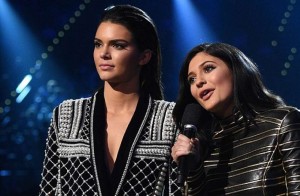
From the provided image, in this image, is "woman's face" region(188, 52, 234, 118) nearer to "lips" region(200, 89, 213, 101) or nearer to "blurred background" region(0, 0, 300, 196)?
"lips" region(200, 89, 213, 101)

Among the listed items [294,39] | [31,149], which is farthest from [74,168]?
A: [294,39]

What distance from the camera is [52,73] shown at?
604 centimetres

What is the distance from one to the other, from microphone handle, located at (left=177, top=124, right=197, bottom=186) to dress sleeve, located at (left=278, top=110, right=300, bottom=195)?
0.96ft

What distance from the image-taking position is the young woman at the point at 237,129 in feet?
6.32

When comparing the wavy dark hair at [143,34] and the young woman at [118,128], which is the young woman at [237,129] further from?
the wavy dark hair at [143,34]

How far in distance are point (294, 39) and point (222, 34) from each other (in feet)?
2.26

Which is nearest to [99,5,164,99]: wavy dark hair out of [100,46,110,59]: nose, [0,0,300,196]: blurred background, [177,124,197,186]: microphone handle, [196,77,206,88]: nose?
[100,46,110,59]: nose

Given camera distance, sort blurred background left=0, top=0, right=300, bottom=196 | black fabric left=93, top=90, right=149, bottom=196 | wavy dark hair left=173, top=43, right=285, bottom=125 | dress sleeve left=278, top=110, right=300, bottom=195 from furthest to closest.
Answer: blurred background left=0, top=0, right=300, bottom=196 < black fabric left=93, top=90, right=149, bottom=196 < wavy dark hair left=173, top=43, right=285, bottom=125 < dress sleeve left=278, top=110, right=300, bottom=195

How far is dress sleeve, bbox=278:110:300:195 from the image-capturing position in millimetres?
1881

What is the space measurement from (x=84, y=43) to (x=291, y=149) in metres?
4.23

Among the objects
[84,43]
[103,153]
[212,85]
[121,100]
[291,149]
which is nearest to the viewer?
[291,149]

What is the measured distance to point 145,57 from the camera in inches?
97.6

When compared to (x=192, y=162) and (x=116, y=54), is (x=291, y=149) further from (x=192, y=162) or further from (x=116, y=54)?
(x=116, y=54)

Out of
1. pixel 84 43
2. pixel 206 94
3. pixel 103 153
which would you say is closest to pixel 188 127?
pixel 206 94
